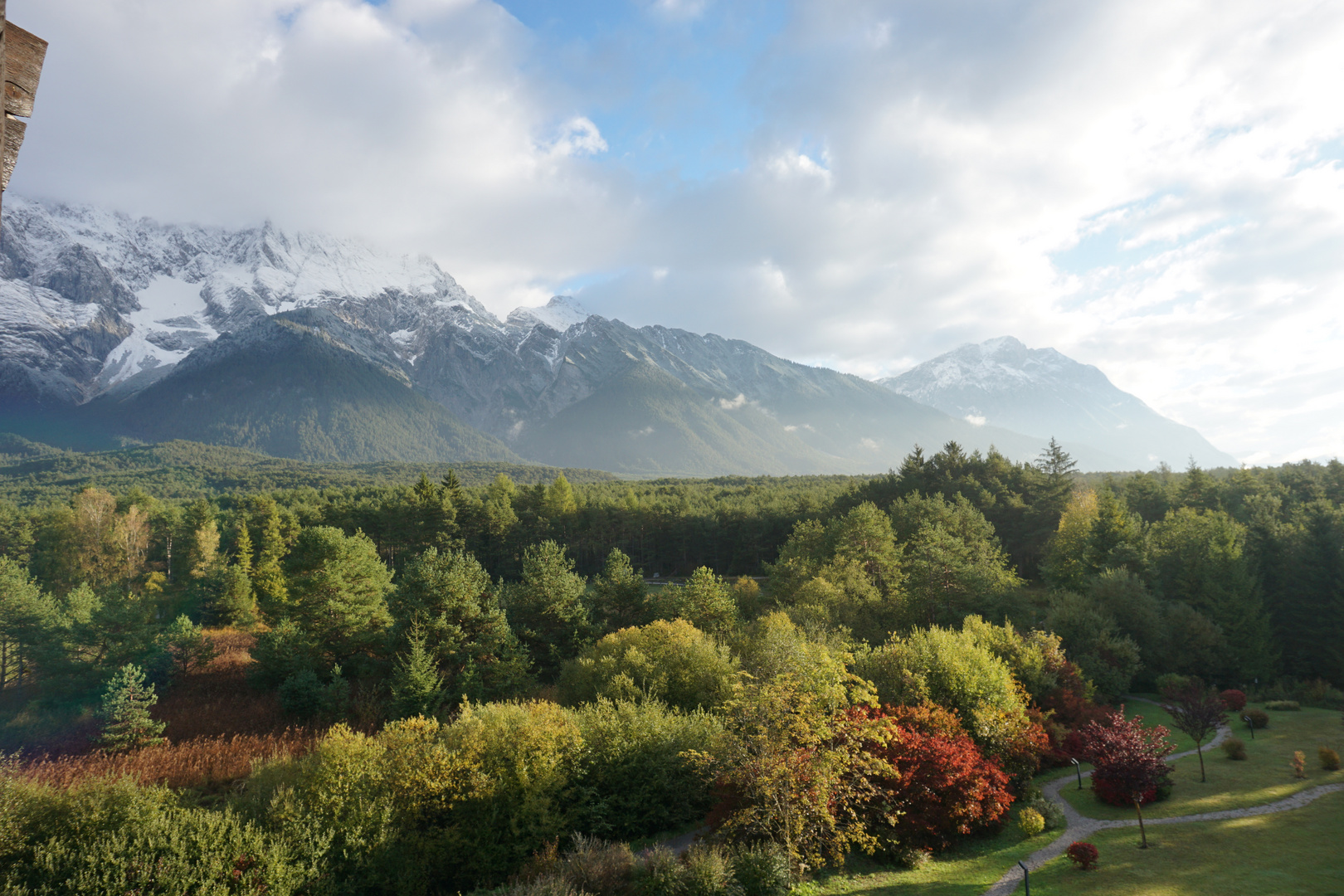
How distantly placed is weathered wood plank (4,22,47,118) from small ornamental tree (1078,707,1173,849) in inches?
1396

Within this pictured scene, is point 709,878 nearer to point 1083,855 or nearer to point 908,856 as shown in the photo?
point 908,856

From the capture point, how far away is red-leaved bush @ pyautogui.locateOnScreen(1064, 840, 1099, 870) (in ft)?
75.5

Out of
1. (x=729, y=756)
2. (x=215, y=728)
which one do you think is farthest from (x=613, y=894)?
(x=215, y=728)

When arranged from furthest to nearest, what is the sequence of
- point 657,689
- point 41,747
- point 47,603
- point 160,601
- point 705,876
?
point 160,601 < point 47,603 < point 41,747 < point 657,689 < point 705,876

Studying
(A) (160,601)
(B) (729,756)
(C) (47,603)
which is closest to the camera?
(B) (729,756)

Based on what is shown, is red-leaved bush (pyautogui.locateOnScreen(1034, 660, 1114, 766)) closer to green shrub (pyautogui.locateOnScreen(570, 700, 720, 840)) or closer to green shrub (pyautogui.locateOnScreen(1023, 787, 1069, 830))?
green shrub (pyautogui.locateOnScreen(1023, 787, 1069, 830))

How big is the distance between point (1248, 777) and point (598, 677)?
32.3m

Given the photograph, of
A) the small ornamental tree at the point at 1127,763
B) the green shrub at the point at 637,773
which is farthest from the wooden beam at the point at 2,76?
the small ornamental tree at the point at 1127,763

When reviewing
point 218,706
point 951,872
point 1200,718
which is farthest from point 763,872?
point 218,706

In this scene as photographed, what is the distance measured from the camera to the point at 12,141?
685cm

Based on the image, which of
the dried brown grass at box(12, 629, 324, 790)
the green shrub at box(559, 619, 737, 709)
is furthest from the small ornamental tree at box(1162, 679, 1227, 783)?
the dried brown grass at box(12, 629, 324, 790)

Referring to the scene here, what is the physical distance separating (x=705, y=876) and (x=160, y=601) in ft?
231

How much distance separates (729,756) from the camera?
2219 cm

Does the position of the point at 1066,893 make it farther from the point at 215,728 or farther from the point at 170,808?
the point at 215,728
